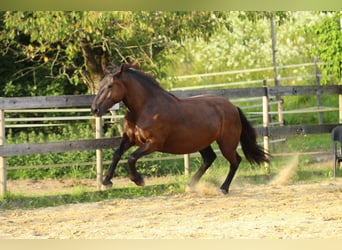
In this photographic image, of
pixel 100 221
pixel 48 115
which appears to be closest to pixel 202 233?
pixel 100 221

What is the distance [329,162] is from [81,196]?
411 cm

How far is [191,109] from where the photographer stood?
768 centimetres

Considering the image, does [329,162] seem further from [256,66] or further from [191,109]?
[256,66]

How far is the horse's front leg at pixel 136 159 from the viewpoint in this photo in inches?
279

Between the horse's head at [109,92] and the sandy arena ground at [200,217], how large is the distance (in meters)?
0.94

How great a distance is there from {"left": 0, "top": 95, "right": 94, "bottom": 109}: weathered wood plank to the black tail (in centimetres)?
176

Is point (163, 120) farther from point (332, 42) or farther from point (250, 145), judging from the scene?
point (332, 42)

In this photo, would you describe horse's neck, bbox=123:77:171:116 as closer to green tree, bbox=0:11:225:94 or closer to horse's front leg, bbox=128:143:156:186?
horse's front leg, bbox=128:143:156:186

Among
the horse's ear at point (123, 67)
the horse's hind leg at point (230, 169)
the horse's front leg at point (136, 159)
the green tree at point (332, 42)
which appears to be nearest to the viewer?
the horse's front leg at point (136, 159)

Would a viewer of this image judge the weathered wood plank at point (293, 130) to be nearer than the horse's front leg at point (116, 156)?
No

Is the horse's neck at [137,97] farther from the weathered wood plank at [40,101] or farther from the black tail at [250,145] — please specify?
the black tail at [250,145]

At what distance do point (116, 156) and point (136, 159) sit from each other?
0.77ft

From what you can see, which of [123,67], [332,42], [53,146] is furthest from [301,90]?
[53,146]

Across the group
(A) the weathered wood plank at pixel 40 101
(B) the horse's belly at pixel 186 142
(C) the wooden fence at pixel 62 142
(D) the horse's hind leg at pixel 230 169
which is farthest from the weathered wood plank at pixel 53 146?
(D) the horse's hind leg at pixel 230 169
